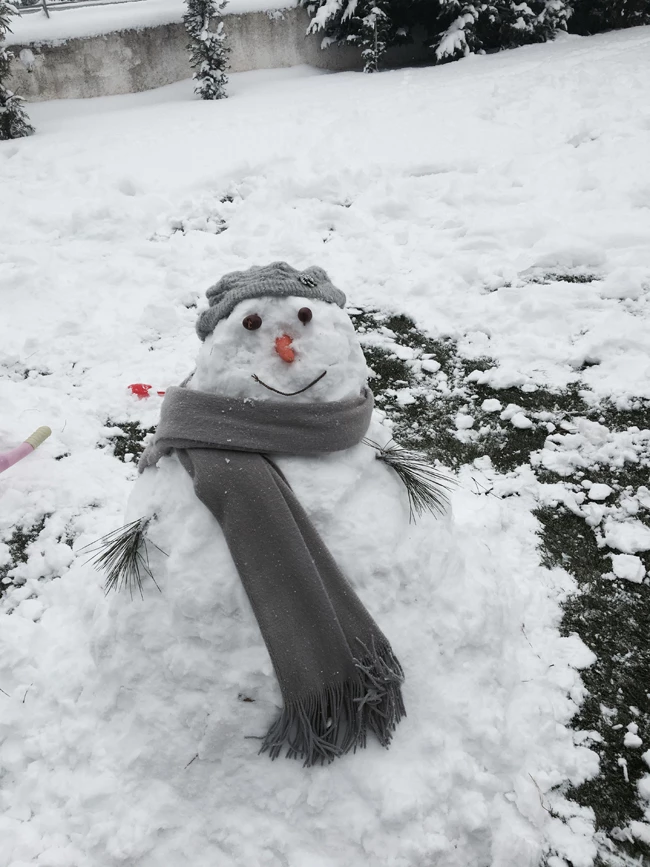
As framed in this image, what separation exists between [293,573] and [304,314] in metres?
0.77

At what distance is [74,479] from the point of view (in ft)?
10.6

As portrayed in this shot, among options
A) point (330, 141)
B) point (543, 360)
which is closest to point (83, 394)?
point (543, 360)

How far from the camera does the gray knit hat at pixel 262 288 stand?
1909 millimetres

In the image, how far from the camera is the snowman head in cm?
186

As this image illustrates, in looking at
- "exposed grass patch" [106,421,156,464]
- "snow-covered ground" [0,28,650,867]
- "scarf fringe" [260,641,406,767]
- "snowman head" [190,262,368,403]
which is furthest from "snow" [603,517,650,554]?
"exposed grass patch" [106,421,156,464]

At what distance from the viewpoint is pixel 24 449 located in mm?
3232

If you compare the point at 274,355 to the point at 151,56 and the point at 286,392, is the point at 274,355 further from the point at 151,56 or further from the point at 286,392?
the point at 151,56

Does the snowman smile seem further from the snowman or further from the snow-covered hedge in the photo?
the snow-covered hedge

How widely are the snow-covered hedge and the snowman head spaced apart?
8.83 metres

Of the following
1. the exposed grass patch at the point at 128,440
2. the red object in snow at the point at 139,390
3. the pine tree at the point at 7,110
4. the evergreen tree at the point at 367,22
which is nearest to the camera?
the exposed grass patch at the point at 128,440

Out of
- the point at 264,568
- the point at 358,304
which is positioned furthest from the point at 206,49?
the point at 264,568

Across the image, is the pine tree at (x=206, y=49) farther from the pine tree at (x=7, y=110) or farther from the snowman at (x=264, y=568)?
the snowman at (x=264, y=568)

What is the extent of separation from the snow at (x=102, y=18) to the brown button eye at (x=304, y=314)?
9030 mm

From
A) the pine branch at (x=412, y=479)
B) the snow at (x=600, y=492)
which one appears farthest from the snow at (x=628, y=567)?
the pine branch at (x=412, y=479)
